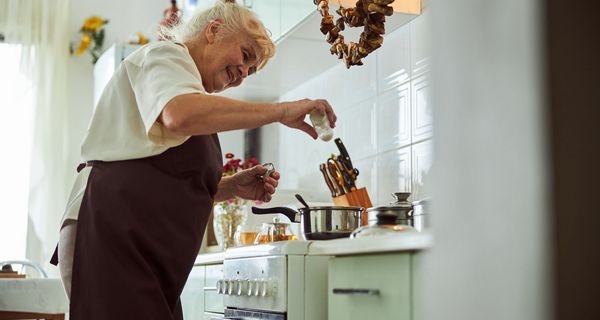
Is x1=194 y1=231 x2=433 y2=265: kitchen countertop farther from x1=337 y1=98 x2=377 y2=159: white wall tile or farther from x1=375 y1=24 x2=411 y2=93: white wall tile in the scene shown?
x1=375 y1=24 x2=411 y2=93: white wall tile

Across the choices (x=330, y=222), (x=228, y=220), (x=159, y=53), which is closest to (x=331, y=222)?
(x=330, y=222)

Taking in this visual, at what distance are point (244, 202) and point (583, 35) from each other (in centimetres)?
246

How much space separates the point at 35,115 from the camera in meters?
4.50

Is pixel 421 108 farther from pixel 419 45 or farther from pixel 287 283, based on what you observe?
pixel 287 283

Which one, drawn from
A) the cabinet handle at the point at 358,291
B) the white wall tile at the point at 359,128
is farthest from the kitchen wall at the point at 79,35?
the cabinet handle at the point at 358,291

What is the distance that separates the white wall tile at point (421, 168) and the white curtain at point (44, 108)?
2.58 m

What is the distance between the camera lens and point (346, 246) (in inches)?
62.7

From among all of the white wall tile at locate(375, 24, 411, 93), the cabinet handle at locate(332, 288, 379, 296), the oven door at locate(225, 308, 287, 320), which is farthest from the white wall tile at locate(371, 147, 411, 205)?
the cabinet handle at locate(332, 288, 379, 296)

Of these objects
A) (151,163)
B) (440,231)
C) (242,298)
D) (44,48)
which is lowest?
(242,298)

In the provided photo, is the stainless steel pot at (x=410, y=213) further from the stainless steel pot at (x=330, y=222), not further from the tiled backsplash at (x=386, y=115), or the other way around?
the tiled backsplash at (x=386, y=115)

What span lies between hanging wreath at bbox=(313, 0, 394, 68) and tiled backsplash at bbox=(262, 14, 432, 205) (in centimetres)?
20

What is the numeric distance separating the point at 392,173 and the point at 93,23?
2629 mm

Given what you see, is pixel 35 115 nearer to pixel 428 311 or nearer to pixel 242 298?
pixel 242 298

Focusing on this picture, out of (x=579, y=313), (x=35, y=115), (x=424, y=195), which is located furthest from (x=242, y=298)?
(x=35, y=115)
